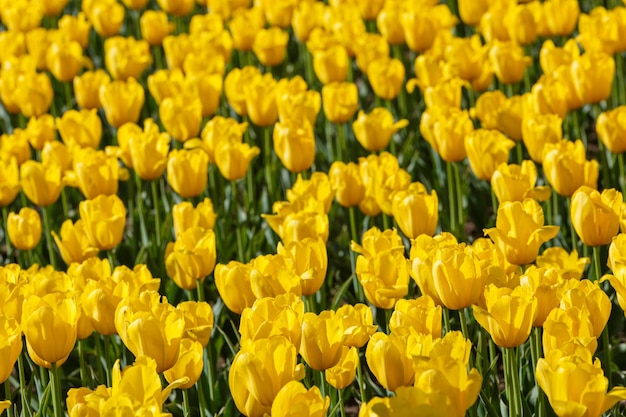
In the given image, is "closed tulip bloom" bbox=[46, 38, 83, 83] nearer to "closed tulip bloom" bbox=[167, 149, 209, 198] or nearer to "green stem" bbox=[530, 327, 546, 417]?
"closed tulip bloom" bbox=[167, 149, 209, 198]

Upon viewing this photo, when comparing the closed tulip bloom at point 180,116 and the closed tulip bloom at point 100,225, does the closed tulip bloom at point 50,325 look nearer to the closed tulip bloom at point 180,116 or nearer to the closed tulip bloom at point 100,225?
the closed tulip bloom at point 100,225

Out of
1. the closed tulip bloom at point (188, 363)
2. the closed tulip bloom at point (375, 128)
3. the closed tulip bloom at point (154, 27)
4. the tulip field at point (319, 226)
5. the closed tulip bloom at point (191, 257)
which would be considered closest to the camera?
the tulip field at point (319, 226)

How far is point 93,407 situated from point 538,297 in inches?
41.0

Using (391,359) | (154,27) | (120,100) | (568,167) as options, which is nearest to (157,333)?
(391,359)

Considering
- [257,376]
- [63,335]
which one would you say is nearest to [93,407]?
[257,376]

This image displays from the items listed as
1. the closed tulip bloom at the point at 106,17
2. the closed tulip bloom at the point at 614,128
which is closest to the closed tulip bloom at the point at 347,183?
the closed tulip bloom at the point at 614,128

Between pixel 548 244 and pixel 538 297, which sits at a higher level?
pixel 538 297

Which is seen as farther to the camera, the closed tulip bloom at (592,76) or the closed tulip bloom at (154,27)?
the closed tulip bloom at (154,27)

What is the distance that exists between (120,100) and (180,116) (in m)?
0.43

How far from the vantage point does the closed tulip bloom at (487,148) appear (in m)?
3.95

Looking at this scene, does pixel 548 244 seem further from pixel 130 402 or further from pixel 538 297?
pixel 130 402

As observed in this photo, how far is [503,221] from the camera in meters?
3.08

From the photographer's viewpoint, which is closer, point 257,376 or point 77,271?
point 257,376

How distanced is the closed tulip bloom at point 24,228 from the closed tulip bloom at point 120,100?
1092 millimetres
